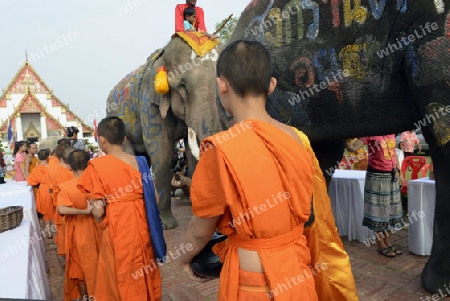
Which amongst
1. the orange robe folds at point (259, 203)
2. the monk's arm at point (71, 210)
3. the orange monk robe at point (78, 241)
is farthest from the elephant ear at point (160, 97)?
the orange robe folds at point (259, 203)

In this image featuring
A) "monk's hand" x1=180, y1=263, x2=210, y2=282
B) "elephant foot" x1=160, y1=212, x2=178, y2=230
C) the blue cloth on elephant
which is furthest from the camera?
"elephant foot" x1=160, y1=212, x2=178, y2=230

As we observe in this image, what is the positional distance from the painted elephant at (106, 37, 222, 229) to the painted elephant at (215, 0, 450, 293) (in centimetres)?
138

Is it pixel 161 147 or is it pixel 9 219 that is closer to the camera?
pixel 9 219

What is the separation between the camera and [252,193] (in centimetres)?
119

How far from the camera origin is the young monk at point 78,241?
9.29 ft

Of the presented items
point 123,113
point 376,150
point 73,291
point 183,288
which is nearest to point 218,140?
point 183,288

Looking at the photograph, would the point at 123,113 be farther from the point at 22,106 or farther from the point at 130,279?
the point at 22,106

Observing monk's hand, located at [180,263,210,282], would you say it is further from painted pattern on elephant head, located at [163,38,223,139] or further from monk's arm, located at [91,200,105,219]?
painted pattern on elephant head, located at [163,38,223,139]

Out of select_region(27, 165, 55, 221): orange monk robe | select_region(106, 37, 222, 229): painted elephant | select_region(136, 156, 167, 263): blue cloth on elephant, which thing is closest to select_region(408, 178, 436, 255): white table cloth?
select_region(106, 37, 222, 229): painted elephant

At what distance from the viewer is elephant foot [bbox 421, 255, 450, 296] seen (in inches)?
96.3

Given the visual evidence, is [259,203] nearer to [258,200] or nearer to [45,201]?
[258,200]

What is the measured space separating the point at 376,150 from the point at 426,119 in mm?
1365

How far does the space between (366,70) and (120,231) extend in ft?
6.34

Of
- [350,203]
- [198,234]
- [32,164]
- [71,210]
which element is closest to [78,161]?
[71,210]
